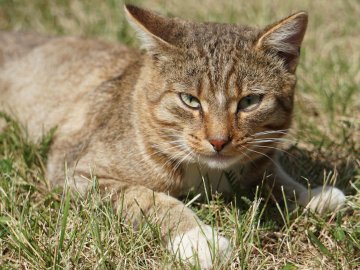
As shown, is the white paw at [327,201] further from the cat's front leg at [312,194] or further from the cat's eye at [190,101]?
the cat's eye at [190,101]

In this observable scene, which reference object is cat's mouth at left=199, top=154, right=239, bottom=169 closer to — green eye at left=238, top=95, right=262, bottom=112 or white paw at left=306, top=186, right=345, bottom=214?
green eye at left=238, top=95, right=262, bottom=112

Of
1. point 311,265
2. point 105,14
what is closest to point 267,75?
point 311,265

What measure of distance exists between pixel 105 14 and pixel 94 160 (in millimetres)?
3253

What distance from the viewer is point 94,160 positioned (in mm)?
3996

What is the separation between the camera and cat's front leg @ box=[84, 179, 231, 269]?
3.22m

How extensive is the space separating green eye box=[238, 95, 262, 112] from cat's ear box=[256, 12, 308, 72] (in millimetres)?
315

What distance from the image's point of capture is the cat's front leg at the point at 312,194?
382cm

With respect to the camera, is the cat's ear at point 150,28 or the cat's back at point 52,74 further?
the cat's back at point 52,74

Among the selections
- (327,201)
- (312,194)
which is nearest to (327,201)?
(327,201)

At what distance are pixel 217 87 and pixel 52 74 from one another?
1945 mm

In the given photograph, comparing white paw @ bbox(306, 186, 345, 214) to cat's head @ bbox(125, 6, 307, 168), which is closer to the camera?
cat's head @ bbox(125, 6, 307, 168)

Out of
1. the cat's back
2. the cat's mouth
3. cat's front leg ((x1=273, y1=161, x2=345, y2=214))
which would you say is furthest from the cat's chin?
the cat's back

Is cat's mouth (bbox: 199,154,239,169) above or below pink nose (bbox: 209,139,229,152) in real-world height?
below

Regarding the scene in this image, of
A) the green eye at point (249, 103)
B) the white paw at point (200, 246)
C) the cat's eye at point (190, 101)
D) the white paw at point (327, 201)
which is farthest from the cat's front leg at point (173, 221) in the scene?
the white paw at point (327, 201)
